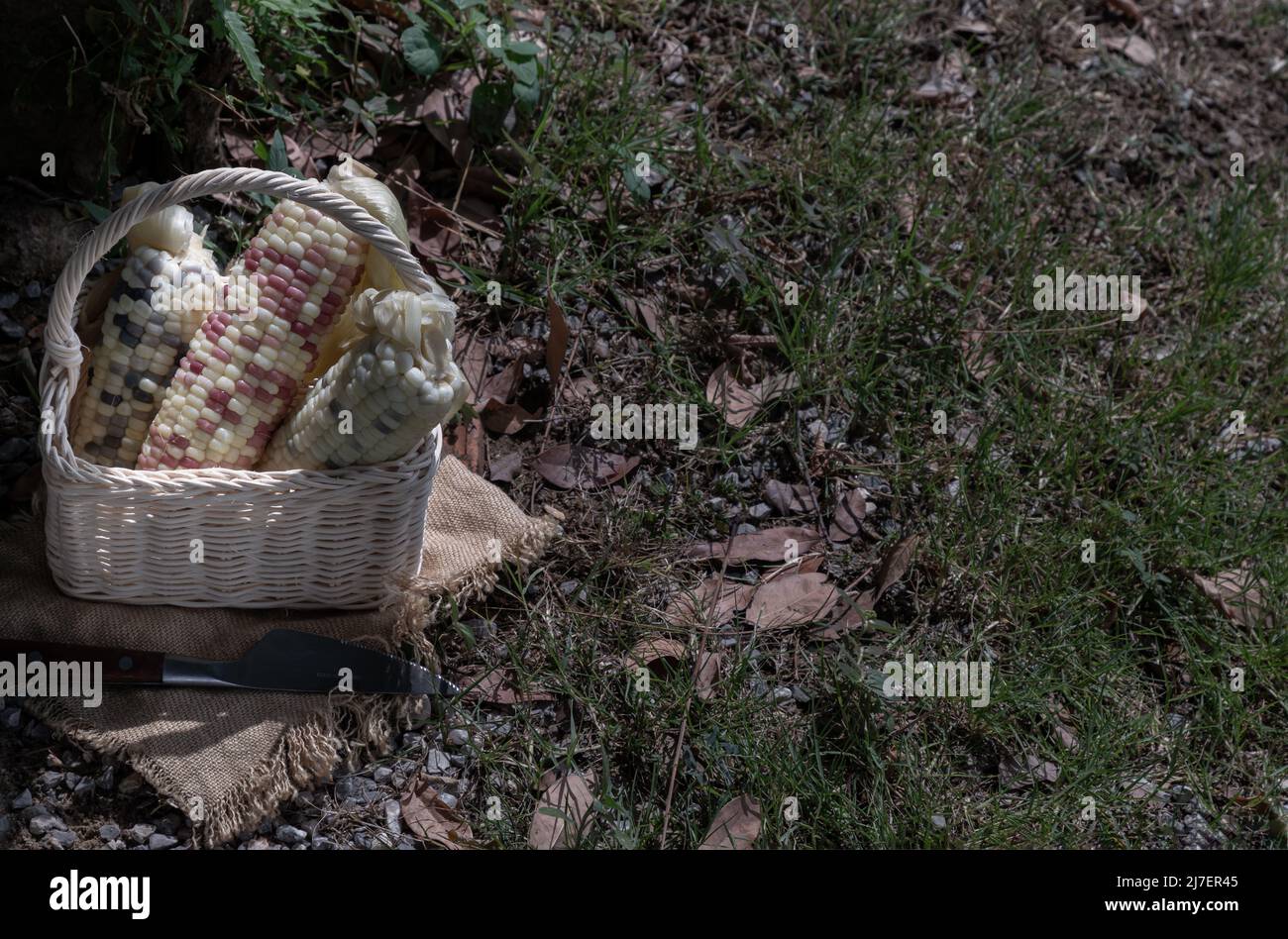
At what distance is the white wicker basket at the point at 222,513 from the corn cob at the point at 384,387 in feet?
0.18

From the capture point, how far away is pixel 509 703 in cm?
262

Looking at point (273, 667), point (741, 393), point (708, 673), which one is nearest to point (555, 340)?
point (741, 393)

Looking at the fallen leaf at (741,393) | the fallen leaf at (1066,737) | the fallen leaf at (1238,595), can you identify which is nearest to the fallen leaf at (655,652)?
the fallen leaf at (741,393)

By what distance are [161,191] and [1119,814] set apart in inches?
93.7

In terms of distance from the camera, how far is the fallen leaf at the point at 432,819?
2402 millimetres

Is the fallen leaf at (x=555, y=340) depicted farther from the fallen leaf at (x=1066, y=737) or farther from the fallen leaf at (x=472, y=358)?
the fallen leaf at (x=1066, y=737)

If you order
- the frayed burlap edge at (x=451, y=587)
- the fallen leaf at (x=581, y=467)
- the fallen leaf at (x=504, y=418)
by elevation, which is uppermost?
the fallen leaf at (x=504, y=418)

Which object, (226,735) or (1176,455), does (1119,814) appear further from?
(226,735)

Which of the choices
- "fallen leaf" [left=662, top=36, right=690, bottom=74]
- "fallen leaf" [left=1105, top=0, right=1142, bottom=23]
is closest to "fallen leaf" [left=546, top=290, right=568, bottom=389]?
"fallen leaf" [left=662, top=36, right=690, bottom=74]

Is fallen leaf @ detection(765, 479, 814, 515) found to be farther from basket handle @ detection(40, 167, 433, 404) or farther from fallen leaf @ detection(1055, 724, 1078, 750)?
basket handle @ detection(40, 167, 433, 404)

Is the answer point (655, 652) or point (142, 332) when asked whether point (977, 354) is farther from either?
point (142, 332)

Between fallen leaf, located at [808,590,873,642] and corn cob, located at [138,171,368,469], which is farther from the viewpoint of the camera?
fallen leaf, located at [808,590,873,642]

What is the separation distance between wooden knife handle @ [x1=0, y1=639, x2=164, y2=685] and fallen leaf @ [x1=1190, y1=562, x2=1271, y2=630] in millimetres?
2505

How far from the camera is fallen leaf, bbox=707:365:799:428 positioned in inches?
122
